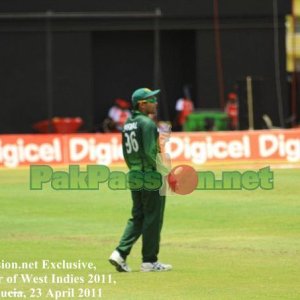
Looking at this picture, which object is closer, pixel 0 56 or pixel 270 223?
pixel 270 223

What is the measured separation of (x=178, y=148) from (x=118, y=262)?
18.0 m

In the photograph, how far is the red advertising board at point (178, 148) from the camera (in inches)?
1273

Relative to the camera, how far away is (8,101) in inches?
1618

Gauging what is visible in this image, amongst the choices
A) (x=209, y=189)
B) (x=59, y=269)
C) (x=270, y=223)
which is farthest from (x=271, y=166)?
(x=59, y=269)

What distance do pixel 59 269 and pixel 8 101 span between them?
87.6 feet

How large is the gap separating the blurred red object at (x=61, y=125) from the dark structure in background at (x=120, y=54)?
0.72m

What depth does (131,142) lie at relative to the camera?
14.3 metres

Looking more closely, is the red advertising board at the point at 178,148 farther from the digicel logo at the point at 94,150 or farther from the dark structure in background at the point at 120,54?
the dark structure in background at the point at 120,54

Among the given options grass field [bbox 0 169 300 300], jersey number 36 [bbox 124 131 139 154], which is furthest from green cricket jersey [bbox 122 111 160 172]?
grass field [bbox 0 169 300 300]

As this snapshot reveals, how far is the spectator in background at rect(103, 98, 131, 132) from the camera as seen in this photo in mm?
40812

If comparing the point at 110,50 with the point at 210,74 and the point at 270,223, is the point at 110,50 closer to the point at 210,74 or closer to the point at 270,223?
the point at 210,74

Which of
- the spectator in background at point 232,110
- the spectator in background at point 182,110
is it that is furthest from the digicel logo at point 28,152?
the spectator in background at point 182,110

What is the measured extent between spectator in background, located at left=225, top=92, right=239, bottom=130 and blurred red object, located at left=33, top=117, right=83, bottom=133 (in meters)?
4.89

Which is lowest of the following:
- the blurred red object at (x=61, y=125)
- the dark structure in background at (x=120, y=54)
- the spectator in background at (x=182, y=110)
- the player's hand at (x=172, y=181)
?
the player's hand at (x=172, y=181)
